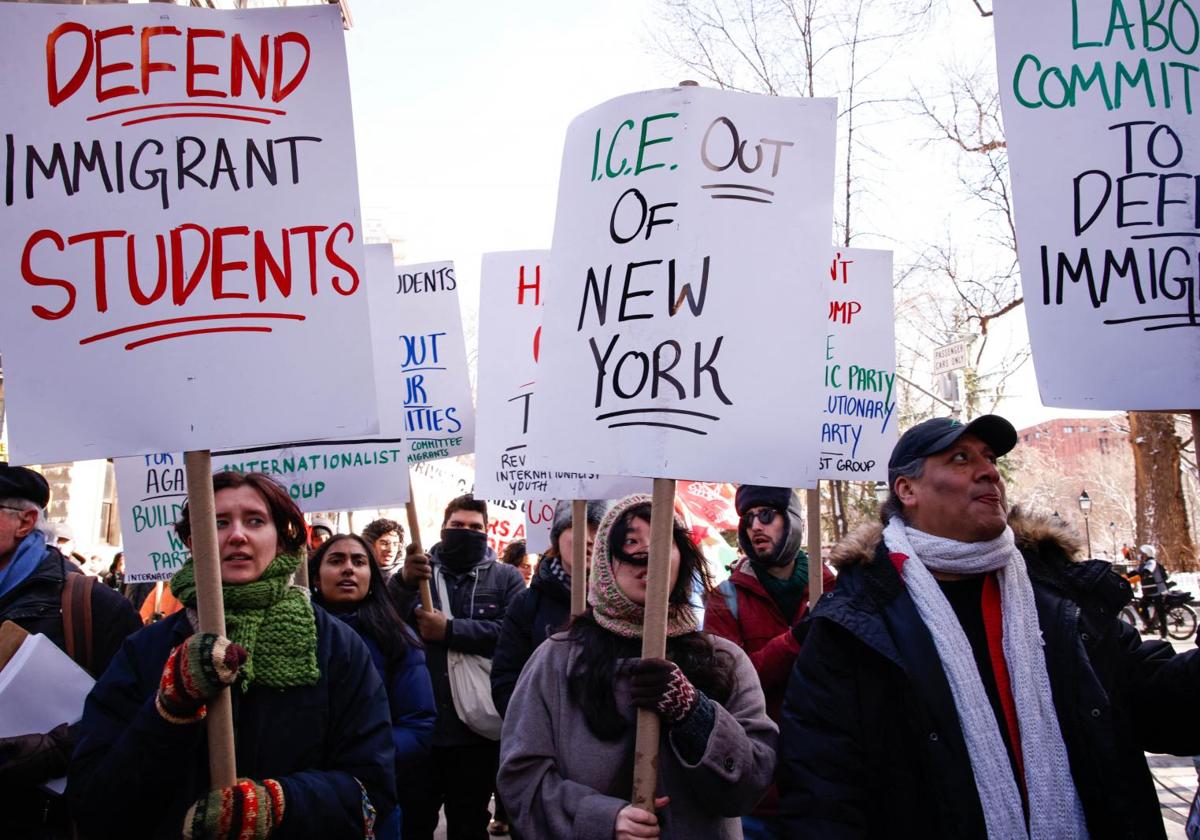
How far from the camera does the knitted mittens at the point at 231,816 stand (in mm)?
2334

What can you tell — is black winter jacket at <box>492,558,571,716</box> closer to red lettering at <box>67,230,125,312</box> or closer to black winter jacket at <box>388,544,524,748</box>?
black winter jacket at <box>388,544,524,748</box>

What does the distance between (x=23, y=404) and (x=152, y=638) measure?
675 millimetres

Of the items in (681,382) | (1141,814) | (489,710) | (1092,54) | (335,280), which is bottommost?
(489,710)

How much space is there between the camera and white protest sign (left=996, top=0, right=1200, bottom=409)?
8.36 feet

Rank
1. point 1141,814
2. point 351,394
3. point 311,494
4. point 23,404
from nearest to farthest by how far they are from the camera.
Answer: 1. point 1141,814
2. point 23,404
3. point 351,394
4. point 311,494

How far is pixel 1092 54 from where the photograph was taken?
2.67m

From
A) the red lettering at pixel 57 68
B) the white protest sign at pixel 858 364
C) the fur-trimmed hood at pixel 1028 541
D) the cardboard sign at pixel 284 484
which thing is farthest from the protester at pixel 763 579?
the red lettering at pixel 57 68

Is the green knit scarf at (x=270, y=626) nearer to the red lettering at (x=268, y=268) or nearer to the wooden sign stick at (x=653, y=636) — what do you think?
the red lettering at (x=268, y=268)

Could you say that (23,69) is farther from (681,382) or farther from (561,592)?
(561,592)


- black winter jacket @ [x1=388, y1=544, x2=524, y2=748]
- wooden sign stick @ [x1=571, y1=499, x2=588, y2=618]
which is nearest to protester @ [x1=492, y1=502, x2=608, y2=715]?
black winter jacket @ [x1=388, y1=544, x2=524, y2=748]

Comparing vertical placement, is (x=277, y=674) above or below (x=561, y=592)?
above

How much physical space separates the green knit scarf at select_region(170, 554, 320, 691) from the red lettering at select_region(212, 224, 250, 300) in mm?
719

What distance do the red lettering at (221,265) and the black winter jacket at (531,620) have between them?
2397 mm

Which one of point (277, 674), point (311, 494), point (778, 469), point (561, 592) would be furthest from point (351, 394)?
point (311, 494)
